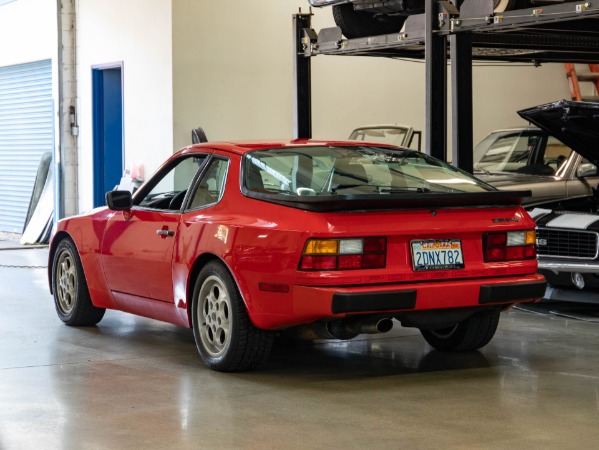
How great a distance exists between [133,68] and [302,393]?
11.2 m

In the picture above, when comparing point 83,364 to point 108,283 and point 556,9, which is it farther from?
point 556,9

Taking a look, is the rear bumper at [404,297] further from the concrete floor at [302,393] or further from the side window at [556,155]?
the side window at [556,155]

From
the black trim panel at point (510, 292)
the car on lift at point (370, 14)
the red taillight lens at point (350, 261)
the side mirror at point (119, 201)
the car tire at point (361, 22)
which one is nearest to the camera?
the red taillight lens at point (350, 261)

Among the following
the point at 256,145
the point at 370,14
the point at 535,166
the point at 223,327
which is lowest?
the point at 223,327

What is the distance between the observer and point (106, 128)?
1744 cm

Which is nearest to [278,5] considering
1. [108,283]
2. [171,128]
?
[171,128]

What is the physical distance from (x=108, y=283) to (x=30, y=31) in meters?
12.1

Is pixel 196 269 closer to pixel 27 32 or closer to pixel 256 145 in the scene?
pixel 256 145

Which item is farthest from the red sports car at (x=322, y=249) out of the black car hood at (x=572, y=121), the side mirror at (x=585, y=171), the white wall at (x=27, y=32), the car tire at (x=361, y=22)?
the white wall at (x=27, y=32)

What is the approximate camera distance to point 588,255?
848 centimetres

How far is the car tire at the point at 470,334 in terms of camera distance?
6.94 m

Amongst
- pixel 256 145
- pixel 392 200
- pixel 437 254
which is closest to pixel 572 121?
pixel 256 145

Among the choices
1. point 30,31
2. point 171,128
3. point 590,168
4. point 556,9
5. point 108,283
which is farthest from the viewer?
point 30,31

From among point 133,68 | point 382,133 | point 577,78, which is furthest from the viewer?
point 577,78
